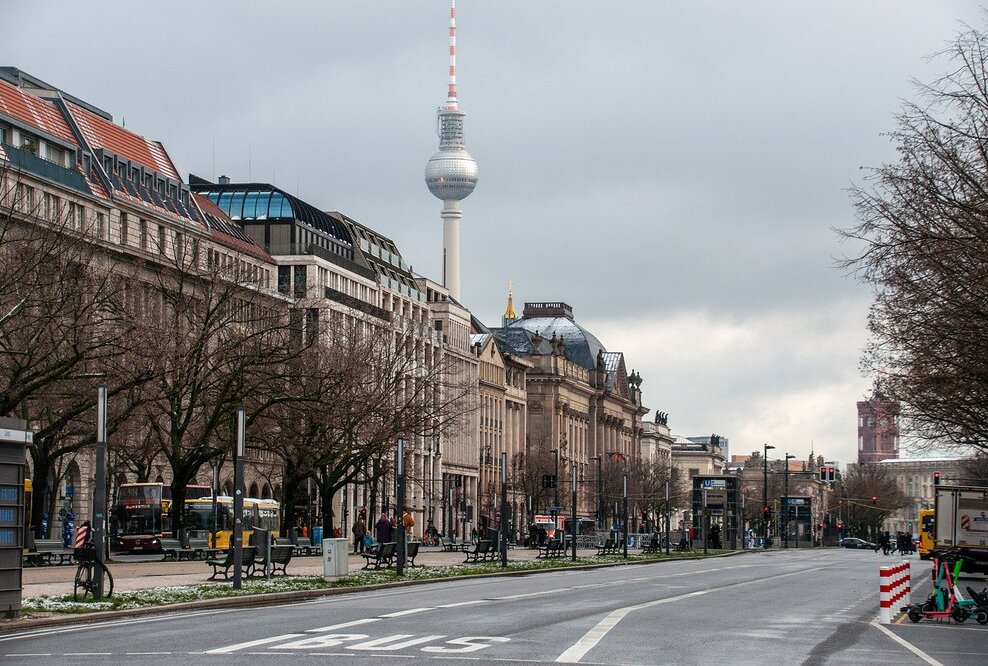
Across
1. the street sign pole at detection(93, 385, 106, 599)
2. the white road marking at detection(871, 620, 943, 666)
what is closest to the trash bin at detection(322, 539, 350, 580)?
the street sign pole at detection(93, 385, 106, 599)

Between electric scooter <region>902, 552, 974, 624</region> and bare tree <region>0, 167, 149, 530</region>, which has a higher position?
bare tree <region>0, 167, 149, 530</region>

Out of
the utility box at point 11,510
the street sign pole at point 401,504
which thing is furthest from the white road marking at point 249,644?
the street sign pole at point 401,504

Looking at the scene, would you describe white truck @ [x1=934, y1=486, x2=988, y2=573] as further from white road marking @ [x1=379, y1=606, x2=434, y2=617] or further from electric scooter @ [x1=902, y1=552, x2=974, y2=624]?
white road marking @ [x1=379, y1=606, x2=434, y2=617]

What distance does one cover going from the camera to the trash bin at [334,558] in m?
44.8

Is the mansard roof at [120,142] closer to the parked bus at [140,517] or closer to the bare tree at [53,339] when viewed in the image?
the parked bus at [140,517]

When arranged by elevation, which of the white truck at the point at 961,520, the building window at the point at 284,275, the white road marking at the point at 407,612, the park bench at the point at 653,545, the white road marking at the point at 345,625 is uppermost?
the building window at the point at 284,275

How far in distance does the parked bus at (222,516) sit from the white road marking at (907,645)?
51671mm

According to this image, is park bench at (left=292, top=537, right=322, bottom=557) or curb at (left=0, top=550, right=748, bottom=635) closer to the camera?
curb at (left=0, top=550, right=748, bottom=635)

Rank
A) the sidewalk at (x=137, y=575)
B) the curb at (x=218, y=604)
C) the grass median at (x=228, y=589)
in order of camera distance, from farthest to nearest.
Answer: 1. the sidewalk at (x=137, y=575)
2. the grass median at (x=228, y=589)
3. the curb at (x=218, y=604)

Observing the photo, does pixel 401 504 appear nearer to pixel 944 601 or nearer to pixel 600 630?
pixel 944 601

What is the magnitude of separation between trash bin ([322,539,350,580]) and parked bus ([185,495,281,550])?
1356 inches

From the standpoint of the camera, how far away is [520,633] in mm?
25875

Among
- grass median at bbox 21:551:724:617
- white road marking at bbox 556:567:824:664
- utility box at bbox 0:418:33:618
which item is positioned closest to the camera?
white road marking at bbox 556:567:824:664

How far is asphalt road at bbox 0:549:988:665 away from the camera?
2194cm
